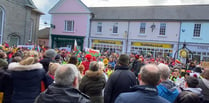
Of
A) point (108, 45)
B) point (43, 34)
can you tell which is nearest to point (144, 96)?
point (108, 45)

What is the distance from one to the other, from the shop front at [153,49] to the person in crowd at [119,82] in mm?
19010

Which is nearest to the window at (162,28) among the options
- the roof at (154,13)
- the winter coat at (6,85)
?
the roof at (154,13)

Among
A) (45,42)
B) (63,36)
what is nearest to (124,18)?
(63,36)

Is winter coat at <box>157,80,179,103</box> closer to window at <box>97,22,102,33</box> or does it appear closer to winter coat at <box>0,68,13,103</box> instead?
winter coat at <box>0,68,13,103</box>

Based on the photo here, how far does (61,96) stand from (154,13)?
23.8 meters

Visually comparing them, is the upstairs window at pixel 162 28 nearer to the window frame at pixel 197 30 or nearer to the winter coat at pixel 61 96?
the window frame at pixel 197 30

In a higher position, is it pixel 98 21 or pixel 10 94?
pixel 98 21

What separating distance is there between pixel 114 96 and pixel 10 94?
2.07 m

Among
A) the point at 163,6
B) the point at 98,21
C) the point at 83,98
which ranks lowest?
the point at 83,98

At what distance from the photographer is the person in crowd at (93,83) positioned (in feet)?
11.6

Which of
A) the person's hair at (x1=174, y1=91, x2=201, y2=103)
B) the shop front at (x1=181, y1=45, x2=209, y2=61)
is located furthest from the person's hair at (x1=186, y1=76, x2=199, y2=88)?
the shop front at (x1=181, y1=45, x2=209, y2=61)

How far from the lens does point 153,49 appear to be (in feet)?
75.0

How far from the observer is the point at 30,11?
2311 cm

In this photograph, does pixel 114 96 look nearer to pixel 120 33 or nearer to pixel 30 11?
pixel 120 33
